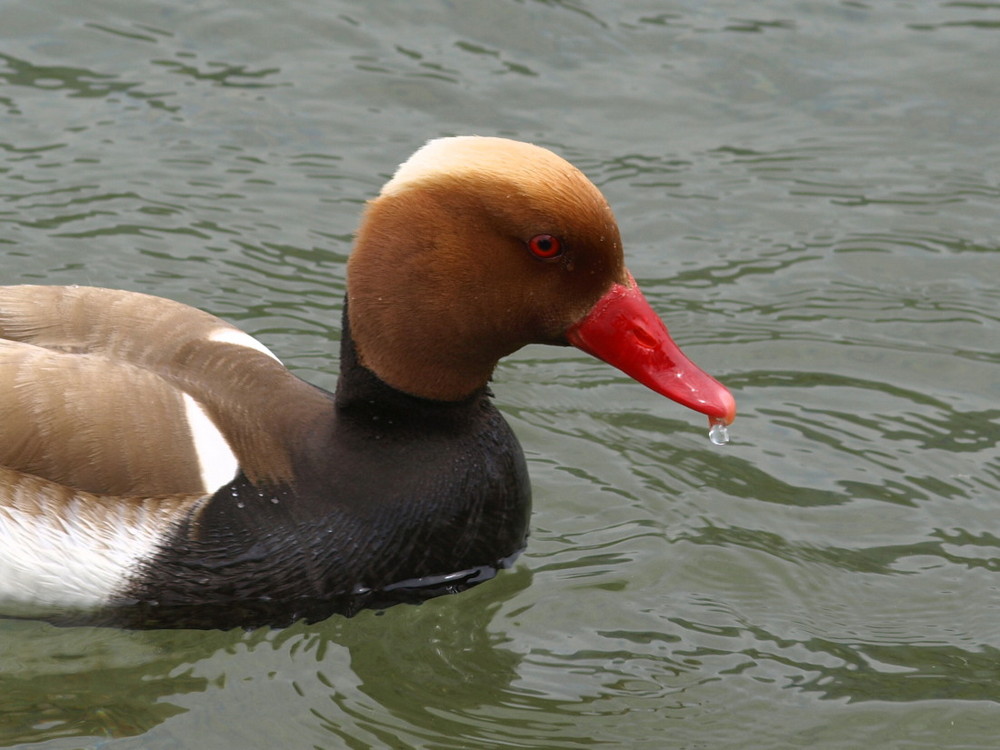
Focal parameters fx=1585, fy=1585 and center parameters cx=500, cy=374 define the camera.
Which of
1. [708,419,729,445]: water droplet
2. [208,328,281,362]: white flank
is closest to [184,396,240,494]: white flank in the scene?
[208,328,281,362]: white flank

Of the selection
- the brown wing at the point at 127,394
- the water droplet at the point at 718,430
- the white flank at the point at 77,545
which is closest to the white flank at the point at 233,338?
the brown wing at the point at 127,394

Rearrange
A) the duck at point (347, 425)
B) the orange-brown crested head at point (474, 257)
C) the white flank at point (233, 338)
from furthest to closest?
the white flank at point (233, 338), the duck at point (347, 425), the orange-brown crested head at point (474, 257)

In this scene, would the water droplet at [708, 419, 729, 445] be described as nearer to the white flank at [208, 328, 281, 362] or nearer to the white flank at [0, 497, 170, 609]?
the white flank at [208, 328, 281, 362]

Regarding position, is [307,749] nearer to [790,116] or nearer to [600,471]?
[600,471]

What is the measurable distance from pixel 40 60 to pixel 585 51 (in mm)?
2918

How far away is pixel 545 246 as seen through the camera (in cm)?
461

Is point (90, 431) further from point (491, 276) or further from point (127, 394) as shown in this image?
point (491, 276)

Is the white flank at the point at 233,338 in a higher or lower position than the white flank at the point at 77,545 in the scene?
higher

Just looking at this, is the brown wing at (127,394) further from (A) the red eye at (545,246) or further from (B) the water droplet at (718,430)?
(B) the water droplet at (718,430)

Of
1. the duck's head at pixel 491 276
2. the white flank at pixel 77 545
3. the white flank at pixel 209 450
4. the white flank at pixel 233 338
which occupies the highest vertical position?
the duck's head at pixel 491 276

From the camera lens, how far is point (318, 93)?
8281mm

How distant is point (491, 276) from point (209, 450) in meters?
1.04

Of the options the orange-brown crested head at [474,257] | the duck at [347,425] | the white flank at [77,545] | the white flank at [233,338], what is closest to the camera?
the orange-brown crested head at [474,257]

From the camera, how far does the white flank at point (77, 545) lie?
15.7ft
